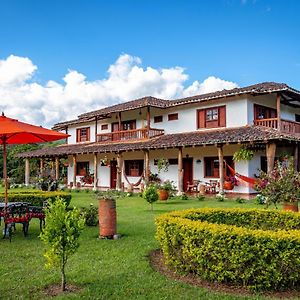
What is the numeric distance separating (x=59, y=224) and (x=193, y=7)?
986 cm

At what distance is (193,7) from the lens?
1261 centimetres

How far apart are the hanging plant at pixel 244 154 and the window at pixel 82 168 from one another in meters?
13.4

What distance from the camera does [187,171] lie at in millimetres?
22062

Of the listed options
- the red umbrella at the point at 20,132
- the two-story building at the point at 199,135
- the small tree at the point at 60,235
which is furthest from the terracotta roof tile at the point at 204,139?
the small tree at the point at 60,235

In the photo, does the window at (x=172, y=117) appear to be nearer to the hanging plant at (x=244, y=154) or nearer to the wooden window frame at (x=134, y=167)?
the wooden window frame at (x=134, y=167)

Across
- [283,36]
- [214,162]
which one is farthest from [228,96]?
[283,36]

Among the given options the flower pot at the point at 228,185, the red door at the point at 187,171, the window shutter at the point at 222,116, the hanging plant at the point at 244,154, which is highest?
the window shutter at the point at 222,116

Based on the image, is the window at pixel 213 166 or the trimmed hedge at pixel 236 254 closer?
the trimmed hedge at pixel 236 254

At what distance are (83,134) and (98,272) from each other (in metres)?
25.0

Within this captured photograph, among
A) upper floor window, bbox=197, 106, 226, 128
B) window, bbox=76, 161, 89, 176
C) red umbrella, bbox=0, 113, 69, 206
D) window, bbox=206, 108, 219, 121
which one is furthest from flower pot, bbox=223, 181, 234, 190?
window, bbox=76, 161, 89, 176

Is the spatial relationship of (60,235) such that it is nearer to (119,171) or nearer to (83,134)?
(119,171)

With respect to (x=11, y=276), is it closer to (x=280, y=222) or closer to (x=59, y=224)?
(x=59, y=224)

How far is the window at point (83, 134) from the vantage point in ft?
97.5

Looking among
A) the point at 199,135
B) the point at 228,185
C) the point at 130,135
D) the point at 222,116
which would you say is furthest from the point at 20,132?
the point at 130,135
